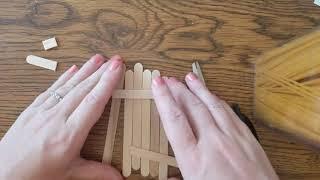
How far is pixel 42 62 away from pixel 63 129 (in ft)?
0.47

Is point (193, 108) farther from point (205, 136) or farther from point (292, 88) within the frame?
point (292, 88)

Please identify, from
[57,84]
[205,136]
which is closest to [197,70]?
[205,136]

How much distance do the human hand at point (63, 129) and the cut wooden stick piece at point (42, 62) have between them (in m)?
0.03

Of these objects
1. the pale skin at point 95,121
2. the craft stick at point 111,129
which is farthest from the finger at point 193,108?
the craft stick at point 111,129

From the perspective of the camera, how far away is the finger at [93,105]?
2.81ft

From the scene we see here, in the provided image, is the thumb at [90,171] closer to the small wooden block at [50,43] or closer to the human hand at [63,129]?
the human hand at [63,129]

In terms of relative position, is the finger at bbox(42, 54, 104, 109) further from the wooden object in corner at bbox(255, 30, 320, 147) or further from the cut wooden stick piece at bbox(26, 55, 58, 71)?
the wooden object in corner at bbox(255, 30, 320, 147)

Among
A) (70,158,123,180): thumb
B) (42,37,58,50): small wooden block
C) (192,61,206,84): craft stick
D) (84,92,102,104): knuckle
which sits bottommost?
(70,158,123,180): thumb

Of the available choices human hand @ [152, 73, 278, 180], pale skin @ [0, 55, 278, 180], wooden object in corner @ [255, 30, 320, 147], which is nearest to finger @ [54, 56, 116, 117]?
pale skin @ [0, 55, 278, 180]

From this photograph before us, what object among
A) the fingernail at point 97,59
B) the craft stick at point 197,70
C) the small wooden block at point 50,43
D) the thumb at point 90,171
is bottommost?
the thumb at point 90,171

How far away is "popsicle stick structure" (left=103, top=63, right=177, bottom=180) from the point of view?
89 cm

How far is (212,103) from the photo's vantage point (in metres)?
0.85

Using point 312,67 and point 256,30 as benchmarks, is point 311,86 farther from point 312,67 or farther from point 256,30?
point 256,30

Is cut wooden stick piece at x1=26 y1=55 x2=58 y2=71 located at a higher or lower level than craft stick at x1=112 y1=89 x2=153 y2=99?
higher
